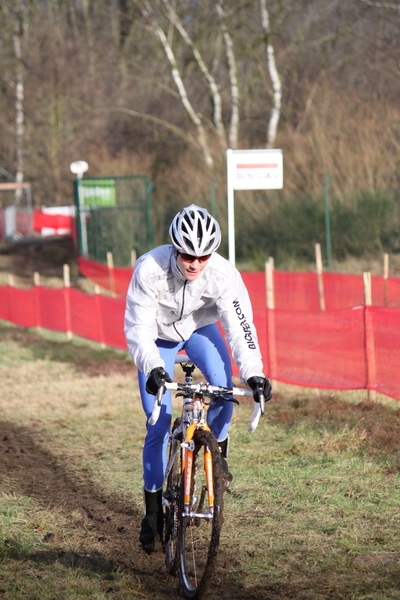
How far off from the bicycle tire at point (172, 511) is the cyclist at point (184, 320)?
192 mm

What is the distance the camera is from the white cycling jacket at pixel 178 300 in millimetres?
5207

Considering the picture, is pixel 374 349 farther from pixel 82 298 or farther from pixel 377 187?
pixel 377 187

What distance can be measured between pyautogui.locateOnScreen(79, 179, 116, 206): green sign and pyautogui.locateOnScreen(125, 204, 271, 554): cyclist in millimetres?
24750

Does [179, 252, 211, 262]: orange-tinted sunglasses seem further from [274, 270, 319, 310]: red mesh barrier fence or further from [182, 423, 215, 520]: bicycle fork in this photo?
[274, 270, 319, 310]: red mesh barrier fence

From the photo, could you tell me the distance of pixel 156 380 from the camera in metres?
4.84

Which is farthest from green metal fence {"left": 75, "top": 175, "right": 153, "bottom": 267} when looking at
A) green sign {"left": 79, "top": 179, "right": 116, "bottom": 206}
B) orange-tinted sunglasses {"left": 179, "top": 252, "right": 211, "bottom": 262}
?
orange-tinted sunglasses {"left": 179, "top": 252, "right": 211, "bottom": 262}

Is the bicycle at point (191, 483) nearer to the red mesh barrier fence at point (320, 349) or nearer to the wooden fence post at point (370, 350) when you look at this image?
the wooden fence post at point (370, 350)

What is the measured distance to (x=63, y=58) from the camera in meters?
45.8

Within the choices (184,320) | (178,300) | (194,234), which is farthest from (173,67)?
(194,234)

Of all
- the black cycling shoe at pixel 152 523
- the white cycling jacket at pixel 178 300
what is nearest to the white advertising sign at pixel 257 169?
the white cycling jacket at pixel 178 300

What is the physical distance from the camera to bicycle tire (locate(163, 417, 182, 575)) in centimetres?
507

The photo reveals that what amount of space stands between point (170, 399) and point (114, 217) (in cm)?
2389

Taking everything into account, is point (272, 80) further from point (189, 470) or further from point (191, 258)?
point (189, 470)

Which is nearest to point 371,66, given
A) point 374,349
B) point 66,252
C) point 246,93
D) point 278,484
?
point 246,93
